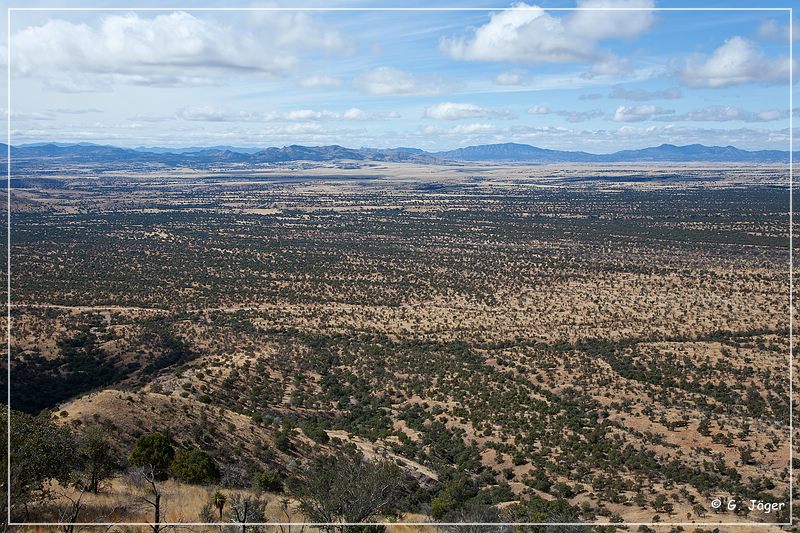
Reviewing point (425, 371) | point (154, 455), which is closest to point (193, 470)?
point (154, 455)

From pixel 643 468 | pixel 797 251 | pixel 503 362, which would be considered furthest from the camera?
pixel 797 251

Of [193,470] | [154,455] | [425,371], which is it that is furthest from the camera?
[425,371]

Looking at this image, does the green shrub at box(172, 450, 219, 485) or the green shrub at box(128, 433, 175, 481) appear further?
the green shrub at box(128, 433, 175, 481)

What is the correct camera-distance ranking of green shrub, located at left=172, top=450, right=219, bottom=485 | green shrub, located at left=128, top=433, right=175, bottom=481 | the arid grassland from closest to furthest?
green shrub, located at left=172, top=450, right=219, bottom=485 < green shrub, located at left=128, top=433, right=175, bottom=481 < the arid grassland

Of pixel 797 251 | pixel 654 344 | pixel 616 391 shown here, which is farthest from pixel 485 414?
pixel 797 251

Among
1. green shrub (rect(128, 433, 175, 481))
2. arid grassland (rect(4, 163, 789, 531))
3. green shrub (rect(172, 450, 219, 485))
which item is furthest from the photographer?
arid grassland (rect(4, 163, 789, 531))

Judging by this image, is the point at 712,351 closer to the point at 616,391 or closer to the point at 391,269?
the point at 616,391

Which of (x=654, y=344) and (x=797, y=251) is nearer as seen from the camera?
(x=654, y=344)

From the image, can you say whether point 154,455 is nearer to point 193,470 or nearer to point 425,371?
point 193,470
